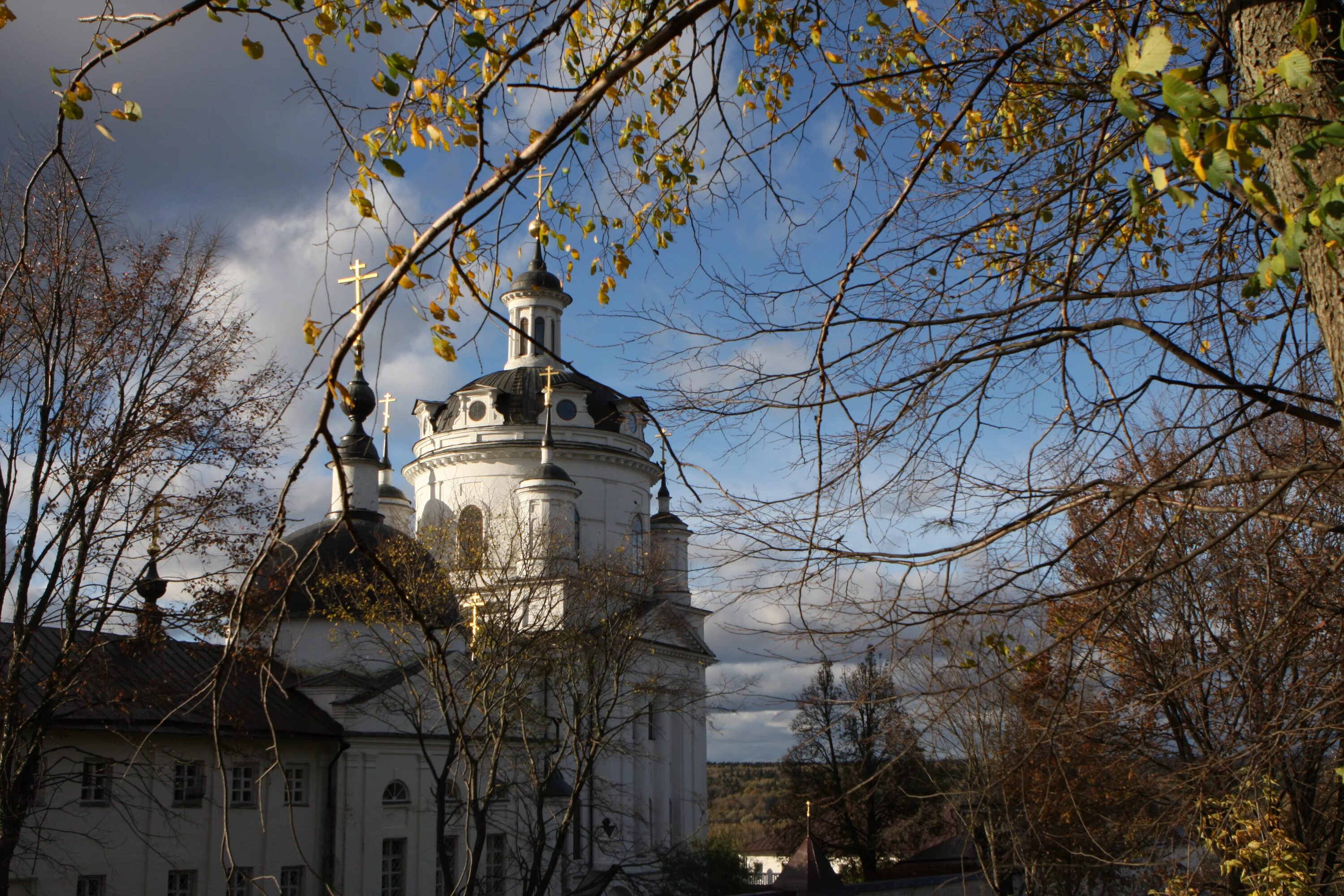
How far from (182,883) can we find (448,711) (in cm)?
1227

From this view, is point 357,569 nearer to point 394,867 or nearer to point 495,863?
point 394,867

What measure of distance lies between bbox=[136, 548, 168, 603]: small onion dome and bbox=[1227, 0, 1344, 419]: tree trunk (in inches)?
592

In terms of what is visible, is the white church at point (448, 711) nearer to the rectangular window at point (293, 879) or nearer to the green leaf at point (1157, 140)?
the rectangular window at point (293, 879)

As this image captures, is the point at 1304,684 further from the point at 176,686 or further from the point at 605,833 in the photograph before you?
the point at 605,833

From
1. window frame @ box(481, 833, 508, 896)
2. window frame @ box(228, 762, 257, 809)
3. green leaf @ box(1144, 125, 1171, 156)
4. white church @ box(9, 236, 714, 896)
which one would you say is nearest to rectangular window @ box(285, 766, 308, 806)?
white church @ box(9, 236, 714, 896)

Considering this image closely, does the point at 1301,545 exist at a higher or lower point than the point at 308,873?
higher

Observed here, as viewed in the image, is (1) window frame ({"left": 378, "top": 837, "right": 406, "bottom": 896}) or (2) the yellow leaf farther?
(1) window frame ({"left": 378, "top": 837, "right": 406, "bottom": 896})

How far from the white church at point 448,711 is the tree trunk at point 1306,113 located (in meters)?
12.2

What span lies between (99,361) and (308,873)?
682 inches

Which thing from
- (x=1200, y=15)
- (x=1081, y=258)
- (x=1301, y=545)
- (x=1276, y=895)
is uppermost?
(x=1200, y=15)

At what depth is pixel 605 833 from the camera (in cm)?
3538

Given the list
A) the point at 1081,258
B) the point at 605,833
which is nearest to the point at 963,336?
the point at 1081,258

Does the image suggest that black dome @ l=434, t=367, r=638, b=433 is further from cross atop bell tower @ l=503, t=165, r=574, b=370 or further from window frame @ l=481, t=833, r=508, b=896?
window frame @ l=481, t=833, r=508, b=896

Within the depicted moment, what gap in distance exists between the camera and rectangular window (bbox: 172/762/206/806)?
26.8m
